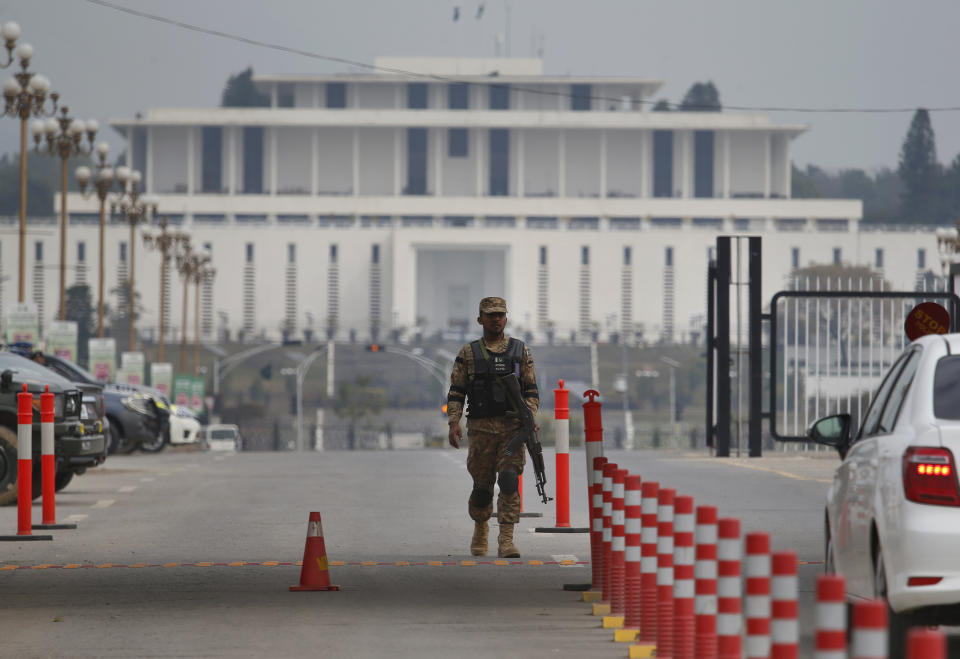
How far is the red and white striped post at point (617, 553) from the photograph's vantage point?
8969 mm

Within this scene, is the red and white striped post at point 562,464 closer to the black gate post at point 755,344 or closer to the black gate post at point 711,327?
the black gate post at point 755,344

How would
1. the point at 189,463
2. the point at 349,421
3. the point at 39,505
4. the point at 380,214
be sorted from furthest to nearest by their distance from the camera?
the point at 380,214, the point at 349,421, the point at 189,463, the point at 39,505

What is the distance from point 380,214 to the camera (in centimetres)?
13975

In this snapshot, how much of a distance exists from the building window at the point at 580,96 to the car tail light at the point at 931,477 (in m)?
153

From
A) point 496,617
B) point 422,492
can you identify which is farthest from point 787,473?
point 496,617

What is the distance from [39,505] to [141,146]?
457 feet

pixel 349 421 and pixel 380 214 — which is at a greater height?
pixel 380 214

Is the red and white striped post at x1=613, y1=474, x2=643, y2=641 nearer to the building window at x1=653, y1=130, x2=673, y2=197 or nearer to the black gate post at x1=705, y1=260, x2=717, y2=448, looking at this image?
the black gate post at x1=705, y1=260, x2=717, y2=448

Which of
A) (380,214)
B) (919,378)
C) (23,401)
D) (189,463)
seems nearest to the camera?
(919,378)

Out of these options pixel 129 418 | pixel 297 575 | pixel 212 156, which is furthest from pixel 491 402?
pixel 212 156

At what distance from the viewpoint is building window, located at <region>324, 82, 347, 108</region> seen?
160 meters

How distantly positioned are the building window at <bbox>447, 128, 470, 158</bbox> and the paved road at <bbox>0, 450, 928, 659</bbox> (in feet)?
432

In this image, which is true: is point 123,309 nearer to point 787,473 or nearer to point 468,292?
point 468,292

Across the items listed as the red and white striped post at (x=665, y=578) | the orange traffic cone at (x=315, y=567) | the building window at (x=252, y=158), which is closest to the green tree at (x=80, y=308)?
the building window at (x=252, y=158)
